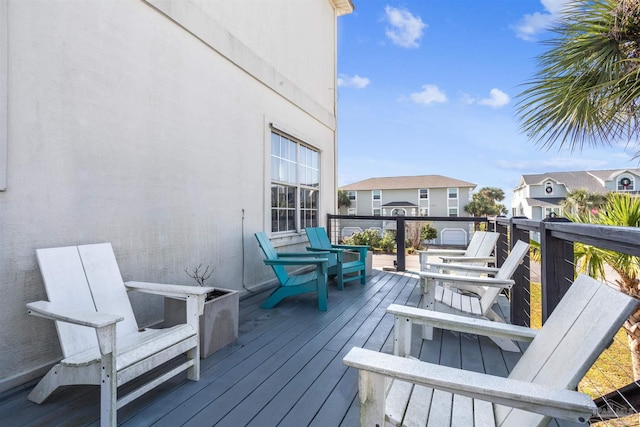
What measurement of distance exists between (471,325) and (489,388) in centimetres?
70

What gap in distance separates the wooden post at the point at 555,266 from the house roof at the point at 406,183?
23.6 meters

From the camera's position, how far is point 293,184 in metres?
5.32

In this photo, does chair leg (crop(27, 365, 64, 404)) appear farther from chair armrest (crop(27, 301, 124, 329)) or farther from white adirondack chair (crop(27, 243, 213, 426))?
chair armrest (crop(27, 301, 124, 329))

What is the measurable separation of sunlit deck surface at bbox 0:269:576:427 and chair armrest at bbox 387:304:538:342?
2.04 ft

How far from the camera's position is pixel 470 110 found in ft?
67.8

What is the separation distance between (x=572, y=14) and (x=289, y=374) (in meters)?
4.79

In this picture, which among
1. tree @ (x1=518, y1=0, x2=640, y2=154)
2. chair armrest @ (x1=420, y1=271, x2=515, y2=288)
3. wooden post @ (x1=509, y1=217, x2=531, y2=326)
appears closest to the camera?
chair armrest @ (x1=420, y1=271, x2=515, y2=288)

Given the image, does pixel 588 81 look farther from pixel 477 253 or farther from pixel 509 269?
pixel 509 269

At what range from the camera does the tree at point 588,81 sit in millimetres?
3166

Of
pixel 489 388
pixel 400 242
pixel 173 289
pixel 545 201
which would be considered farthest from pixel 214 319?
pixel 545 201

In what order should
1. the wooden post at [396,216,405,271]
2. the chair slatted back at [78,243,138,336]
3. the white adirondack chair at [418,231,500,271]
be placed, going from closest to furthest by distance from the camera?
the chair slatted back at [78,243,138,336]
the white adirondack chair at [418,231,500,271]
the wooden post at [396,216,405,271]

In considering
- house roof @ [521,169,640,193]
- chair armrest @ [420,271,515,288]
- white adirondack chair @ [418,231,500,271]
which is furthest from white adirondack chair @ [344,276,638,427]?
house roof @ [521,169,640,193]

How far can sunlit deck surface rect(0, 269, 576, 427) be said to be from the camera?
1639 millimetres

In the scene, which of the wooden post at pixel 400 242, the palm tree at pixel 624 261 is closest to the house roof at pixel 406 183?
the wooden post at pixel 400 242
